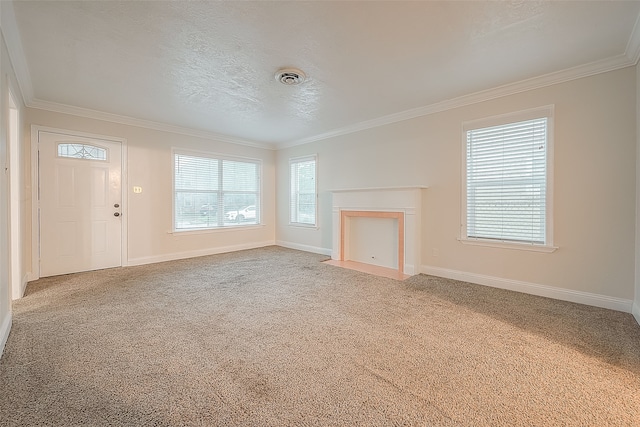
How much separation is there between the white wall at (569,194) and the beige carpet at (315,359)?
0.31 m

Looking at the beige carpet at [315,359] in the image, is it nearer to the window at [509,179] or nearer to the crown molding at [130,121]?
the window at [509,179]

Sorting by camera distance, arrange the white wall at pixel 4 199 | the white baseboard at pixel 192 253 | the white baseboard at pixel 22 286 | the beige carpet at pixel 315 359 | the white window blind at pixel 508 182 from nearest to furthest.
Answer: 1. the beige carpet at pixel 315 359
2. the white wall at pixel 4 199
3. the white baseboard at pixel 22 286
4. the white window blind at pixel 508 182
5. the white baseboard at pixel 192 253

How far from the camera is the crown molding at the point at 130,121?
3945 mm

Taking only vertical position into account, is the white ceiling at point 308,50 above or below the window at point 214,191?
above

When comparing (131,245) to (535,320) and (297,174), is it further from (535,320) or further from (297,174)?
(535,320)

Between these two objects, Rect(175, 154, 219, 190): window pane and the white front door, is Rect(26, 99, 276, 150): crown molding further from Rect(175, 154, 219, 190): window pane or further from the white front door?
Rect(175, 154, 219, 190): window pane

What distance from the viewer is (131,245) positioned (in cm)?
475

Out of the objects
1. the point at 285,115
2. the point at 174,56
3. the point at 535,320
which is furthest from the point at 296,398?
the point at 285,115

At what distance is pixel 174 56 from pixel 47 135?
283 centimetres

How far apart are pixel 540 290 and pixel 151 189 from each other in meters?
6.01

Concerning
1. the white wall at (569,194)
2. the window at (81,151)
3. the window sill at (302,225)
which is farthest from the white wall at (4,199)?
the white wall at (569,194)

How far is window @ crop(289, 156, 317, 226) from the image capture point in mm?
6027

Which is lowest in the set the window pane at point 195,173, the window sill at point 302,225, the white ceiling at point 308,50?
the window sill at point 302,225

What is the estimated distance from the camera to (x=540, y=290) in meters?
3.24
